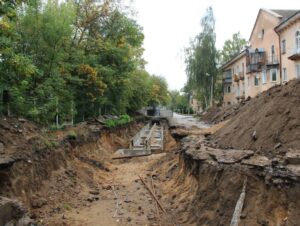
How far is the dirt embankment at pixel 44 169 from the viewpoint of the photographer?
9.97 m

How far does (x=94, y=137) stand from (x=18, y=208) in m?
13.6

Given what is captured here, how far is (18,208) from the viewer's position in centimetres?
775

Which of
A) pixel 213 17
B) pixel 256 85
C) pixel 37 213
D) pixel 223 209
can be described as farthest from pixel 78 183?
pixel 213 17

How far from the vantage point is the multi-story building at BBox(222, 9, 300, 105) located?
29.5 meters

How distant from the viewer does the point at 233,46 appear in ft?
212

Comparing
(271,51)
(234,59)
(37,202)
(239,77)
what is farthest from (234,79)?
(37,202)

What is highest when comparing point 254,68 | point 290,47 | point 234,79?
point 290,47

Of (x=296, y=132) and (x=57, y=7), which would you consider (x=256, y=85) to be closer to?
(x=57, y=7)

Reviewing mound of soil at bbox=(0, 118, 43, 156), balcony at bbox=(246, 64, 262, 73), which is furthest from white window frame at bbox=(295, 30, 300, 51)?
mound of soil at bbox=(0, 118, 43, 156)

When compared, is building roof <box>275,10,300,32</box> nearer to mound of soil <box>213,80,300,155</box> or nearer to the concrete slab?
the concrete slab

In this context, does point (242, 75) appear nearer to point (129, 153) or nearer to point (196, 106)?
point (129, 153)

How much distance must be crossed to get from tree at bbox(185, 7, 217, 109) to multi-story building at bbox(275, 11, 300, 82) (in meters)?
13.3

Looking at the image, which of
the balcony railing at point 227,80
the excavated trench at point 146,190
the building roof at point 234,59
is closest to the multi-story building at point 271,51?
the building roof at point 234,59

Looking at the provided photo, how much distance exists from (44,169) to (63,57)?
6741 millimetres
